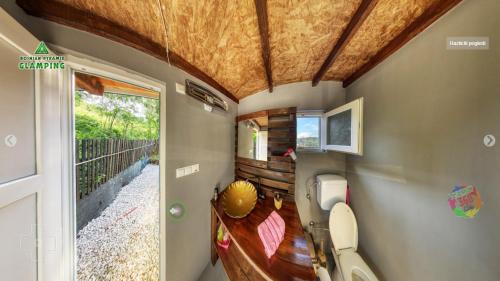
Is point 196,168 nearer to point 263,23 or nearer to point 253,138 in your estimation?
point 253,138

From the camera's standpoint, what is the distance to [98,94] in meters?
0.77

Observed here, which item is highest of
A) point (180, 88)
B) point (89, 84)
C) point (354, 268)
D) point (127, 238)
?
point (180, 88)

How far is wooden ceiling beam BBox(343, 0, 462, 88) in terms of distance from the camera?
30.2 inches

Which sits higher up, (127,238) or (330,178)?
(330,178)

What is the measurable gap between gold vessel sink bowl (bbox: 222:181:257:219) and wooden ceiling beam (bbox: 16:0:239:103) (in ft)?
4.55

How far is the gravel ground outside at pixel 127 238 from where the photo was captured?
779mm

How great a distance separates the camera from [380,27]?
0.95 metres

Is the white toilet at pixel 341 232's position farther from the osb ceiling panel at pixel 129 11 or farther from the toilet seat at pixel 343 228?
the osb ceiling panel at pixel 129 11

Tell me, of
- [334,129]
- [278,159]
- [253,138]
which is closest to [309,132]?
[334,129]

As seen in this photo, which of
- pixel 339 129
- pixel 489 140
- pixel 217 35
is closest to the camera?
pixel 489 140

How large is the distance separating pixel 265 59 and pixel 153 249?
73.9 inches

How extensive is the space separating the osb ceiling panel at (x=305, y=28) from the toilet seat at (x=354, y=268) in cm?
208

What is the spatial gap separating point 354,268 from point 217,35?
2.40m

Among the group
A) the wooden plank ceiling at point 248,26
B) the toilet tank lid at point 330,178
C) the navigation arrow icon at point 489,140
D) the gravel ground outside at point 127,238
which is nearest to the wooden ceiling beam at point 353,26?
the wooden plank ceiling at point 248,26
